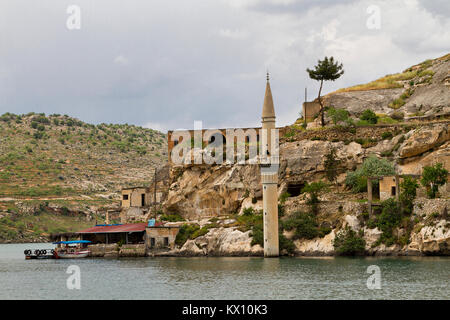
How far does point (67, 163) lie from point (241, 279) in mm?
100502

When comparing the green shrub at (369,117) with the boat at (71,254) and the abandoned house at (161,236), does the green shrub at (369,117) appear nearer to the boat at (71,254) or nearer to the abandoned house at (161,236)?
the abandoned house at (161,236)

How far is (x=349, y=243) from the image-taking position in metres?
56.1

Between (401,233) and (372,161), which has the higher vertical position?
(372,161)

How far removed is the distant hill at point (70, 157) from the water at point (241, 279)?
7244 centimetres

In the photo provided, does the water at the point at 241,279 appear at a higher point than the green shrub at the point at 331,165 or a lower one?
lower

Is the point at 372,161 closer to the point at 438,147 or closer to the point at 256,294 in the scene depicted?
the point at 438,147

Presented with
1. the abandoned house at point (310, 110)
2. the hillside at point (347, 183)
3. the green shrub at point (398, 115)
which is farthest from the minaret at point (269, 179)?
the abandoned house at point (310, 110)

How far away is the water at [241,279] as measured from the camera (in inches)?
1454

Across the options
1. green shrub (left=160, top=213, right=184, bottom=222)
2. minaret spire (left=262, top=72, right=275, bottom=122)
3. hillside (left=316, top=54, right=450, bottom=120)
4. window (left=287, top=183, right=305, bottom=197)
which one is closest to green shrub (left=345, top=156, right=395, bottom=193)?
window (left=287, top=183, right=305, bottom=197)

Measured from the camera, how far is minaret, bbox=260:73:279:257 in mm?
56656

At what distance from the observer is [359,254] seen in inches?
2206

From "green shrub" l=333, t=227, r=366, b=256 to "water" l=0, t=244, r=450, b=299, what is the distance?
7.73 ft
